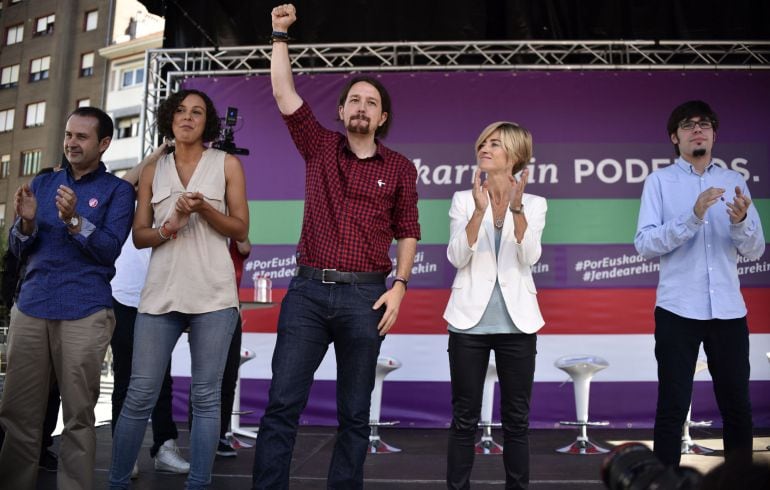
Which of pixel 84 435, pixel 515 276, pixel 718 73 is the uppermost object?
pixel 718 73

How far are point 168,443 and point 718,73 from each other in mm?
5161

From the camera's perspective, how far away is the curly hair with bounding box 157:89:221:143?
269 centimetres

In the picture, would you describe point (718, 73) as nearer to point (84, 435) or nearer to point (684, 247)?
point (684, 247)

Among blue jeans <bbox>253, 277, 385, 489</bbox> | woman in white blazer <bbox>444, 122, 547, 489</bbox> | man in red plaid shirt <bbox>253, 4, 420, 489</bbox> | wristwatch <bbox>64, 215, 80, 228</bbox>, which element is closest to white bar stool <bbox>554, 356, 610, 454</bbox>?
woman in white blazer <bbox>444, 122, 547, 489</bbox>

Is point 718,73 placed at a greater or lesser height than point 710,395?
greater

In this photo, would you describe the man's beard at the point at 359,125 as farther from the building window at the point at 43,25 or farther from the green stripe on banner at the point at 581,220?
the building window at the point at 43,25

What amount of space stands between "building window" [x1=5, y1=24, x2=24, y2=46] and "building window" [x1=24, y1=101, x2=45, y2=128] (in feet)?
1.95

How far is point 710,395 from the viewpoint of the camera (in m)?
5.35

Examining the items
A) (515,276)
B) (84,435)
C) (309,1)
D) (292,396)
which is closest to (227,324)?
(292,396)

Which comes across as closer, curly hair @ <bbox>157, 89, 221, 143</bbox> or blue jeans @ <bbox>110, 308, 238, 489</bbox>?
blue jeans @ <bbox>110, 308, 238, 489</bbox>

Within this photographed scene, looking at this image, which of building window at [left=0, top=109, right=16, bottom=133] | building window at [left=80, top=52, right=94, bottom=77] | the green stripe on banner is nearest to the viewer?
building window at [left=0, top=109, right=16, bottom=133]

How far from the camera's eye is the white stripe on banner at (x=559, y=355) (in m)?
5.41

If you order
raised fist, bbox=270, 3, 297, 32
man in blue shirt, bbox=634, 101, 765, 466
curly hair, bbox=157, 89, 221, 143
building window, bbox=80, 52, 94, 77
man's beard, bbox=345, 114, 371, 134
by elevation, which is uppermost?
building window, bbox=80, 52, 94, 77

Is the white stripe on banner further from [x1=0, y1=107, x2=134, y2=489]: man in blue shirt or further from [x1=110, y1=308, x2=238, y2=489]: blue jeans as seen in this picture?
[x1=0, y1=107, x2=134, y2=489]: man in blue shirt
